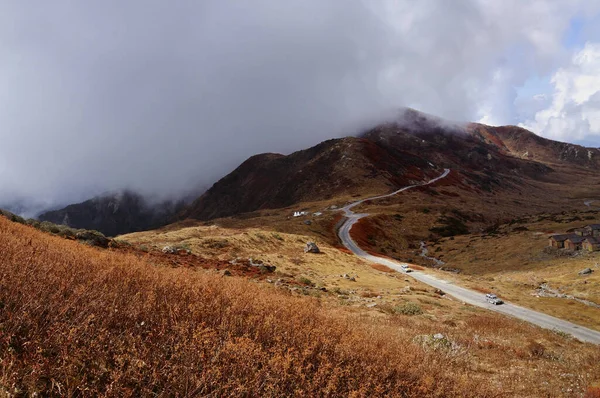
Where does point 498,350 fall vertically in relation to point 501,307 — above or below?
above

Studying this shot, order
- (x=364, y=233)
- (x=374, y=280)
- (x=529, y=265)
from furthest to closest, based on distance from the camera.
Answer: (x=364, y=233) → (x=529, y=265) → (x=374, y=280)

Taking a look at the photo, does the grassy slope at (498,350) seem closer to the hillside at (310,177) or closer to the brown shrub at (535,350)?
the brown shrub at (535,350)

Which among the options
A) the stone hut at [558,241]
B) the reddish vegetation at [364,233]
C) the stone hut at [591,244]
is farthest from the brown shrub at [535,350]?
the stone hut at [558,241]

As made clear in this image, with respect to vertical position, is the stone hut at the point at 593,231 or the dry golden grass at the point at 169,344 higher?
the dry golden grass at the point at 169,344

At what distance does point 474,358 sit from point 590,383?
2815 millimetres

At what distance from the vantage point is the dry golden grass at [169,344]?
147 inches

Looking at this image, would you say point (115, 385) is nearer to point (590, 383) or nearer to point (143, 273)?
point (143, 273)

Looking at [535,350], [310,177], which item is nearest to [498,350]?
[535,350]

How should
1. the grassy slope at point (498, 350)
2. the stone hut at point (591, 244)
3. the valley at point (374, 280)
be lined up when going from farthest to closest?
the stone hut at point (591, 244), the grassy slope at point (498, 350), the valley at point (374, 280)

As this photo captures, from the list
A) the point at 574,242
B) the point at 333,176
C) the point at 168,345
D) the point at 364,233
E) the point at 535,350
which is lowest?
the point at 574,242

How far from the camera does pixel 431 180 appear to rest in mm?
147875

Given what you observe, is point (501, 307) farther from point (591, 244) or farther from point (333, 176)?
point (333, 176)

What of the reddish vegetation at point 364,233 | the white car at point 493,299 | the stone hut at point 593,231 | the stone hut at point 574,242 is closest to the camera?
the white car at point 493,299

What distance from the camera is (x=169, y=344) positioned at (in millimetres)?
4602
